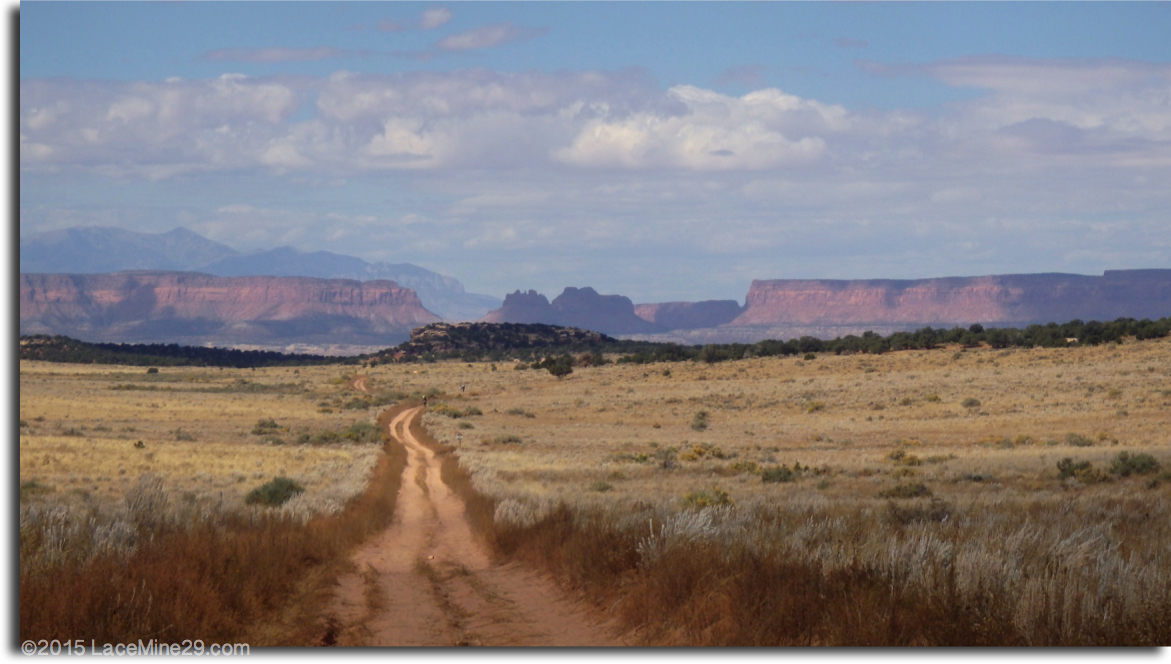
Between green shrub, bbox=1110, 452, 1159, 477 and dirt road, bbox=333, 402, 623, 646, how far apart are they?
15953mm

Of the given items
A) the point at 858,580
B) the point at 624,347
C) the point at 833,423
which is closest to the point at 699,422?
the point at 833,423

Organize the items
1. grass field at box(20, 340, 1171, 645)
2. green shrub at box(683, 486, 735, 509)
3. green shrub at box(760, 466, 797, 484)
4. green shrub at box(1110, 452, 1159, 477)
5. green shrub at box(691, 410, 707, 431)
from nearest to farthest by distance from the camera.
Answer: grass field at box(20, 340, 1171, 645)
green shrub at box(683, 486, 735, 509)
green shrub at box(1110, 452, 1159, 477)
green shrub at box(760, 466, 797, 484)
green shrub at box(691, 410, 707, 431)

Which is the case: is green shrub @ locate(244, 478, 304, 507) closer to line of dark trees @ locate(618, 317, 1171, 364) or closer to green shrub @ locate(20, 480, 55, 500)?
green shrub @ locate(20, 480, 55, 500)

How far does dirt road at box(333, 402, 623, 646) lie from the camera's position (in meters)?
8.48

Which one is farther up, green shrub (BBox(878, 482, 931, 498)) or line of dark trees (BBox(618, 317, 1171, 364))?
line of dark trees (BBox(618, 317, 1171, 364))

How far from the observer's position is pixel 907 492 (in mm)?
19219

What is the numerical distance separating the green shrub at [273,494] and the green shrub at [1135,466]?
64.0 ft

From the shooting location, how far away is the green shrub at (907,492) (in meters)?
19.0

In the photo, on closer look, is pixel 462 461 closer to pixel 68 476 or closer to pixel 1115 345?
pixel 68 476

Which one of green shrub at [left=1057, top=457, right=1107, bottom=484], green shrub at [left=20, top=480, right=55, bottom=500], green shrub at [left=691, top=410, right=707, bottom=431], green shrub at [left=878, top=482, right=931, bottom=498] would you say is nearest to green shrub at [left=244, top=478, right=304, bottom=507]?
green shrub at [left=20, top=480, right=55, bottom=500]

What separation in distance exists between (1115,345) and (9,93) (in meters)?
70.0

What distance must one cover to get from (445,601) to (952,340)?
7605cm

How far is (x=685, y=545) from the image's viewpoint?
943 centimetres

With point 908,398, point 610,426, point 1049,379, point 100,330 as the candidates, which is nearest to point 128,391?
point 100,330
